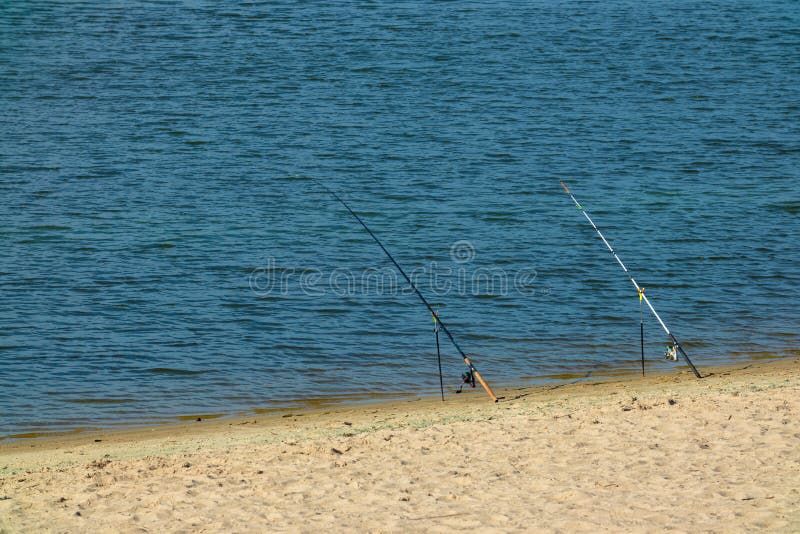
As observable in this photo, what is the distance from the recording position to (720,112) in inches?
910

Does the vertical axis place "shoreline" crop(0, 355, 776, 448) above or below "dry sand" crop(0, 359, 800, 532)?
above

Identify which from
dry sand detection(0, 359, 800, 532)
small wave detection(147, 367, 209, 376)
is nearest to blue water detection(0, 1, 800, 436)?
small wave detection(147, 367, 209, 376)

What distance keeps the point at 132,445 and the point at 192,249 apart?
6.38 m

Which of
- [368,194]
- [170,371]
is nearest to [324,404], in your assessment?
[170,371]

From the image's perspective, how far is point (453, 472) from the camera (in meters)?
7.36

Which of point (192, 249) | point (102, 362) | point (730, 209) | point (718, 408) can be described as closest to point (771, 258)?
point (730, 209)

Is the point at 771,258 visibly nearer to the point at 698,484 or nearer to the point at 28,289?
the point at 698,484

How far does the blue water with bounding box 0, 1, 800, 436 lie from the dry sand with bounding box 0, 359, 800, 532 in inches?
69.2

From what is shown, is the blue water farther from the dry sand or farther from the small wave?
the dry sand

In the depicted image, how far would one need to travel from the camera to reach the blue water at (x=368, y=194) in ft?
37.4

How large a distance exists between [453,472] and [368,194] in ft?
35.2

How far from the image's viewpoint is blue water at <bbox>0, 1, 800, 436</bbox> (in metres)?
11.4

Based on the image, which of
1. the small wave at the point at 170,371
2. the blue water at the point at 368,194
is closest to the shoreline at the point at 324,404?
the blue water at the point at 368,194

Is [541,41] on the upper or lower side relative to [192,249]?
upper
